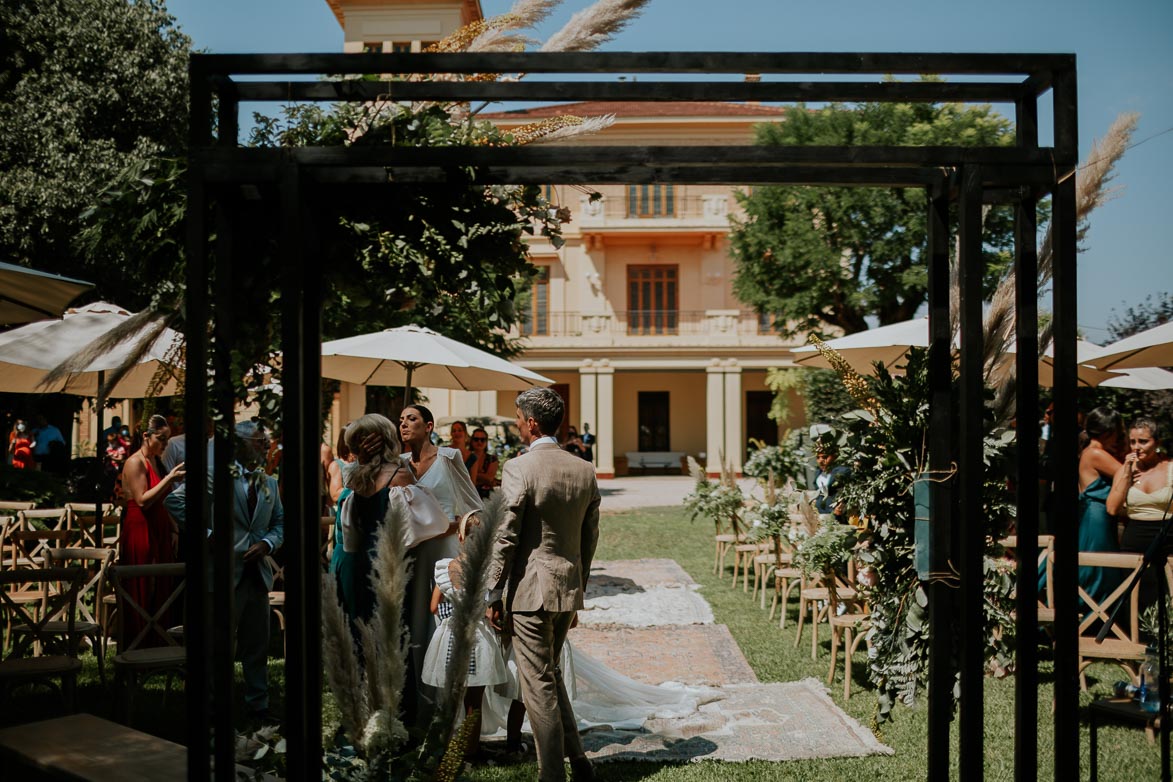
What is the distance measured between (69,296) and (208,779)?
3.81 meters

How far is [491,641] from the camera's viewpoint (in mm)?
5262

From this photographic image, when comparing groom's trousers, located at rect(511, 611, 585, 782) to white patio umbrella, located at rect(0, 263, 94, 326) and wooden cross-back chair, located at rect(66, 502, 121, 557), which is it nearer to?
white patio umbrella, located at rect(0, 263, 94, 326)

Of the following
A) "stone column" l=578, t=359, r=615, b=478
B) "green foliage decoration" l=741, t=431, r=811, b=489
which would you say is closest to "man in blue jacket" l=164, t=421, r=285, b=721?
"green foliage decoration" l=741, t=431, r=811, b=489

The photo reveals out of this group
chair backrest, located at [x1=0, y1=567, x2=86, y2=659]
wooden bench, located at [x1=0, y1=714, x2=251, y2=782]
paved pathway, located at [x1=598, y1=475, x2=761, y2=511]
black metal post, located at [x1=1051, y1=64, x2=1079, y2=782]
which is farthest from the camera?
paved pathway, located at [x1=598, y1=475, x2=761, y2=511]

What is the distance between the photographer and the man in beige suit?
4594 millimetres

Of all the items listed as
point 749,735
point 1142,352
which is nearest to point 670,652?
point 749,735

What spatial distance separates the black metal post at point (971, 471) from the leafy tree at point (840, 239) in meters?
24.9

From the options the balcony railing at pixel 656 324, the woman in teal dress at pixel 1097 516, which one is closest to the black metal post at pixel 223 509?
the woman in teal dress at pixel 1097 516

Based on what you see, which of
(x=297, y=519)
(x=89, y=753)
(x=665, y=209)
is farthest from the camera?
(x=665, y=209)

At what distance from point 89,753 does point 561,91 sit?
2935mm

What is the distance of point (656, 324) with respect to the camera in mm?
37406

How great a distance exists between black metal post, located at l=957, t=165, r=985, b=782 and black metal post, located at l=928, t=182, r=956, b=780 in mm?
127

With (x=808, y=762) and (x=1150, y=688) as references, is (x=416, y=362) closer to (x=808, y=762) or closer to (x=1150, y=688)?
(x=808, y=762)

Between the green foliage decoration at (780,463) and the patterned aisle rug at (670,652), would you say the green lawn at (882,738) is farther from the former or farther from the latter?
the green foliage decoration at (780,463)
